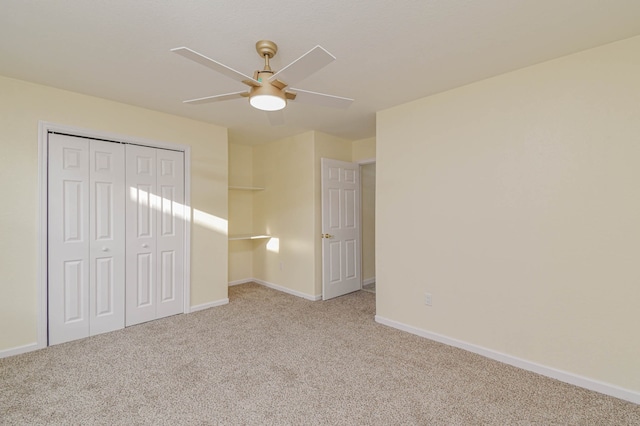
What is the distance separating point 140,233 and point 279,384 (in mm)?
2348

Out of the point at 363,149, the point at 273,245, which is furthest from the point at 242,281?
the point at 363,149

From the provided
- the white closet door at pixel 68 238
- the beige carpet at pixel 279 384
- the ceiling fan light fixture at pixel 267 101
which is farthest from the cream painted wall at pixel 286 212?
the white closet door at pixel 68 238

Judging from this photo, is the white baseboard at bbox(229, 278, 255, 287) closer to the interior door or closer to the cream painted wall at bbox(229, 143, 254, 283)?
the cream painted wall at bbox(229, 143, 254, 283)

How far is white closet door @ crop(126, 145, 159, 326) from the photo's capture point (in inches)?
129

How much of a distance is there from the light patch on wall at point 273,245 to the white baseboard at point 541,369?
7.91ft

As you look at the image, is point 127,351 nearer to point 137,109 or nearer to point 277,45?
point 137,109

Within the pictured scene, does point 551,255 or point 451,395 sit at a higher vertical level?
point 551,255

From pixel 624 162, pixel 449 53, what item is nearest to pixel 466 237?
pixel 624 162

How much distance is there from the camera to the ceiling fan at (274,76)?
1476mm

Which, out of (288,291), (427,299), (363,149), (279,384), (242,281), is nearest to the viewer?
(279,384)

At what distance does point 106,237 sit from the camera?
311 cm

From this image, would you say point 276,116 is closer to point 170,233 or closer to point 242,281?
point 170,233

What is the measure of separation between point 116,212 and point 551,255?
162 inches

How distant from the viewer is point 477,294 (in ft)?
8.79
